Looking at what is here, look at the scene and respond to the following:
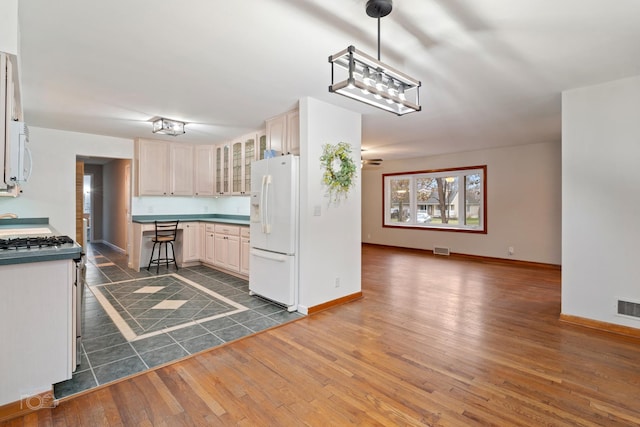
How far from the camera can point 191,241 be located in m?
6.03

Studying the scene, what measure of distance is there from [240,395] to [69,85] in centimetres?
334

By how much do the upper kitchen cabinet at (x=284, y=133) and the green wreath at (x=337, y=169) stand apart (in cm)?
36

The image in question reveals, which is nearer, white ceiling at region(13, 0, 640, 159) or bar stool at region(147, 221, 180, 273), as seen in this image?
white ceiling at region(13, 0, 640, 159)

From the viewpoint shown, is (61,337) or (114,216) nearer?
(61,337)

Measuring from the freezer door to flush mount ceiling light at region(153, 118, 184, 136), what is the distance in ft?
6.83

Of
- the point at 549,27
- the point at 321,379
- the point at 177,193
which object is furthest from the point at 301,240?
the point at 177,193

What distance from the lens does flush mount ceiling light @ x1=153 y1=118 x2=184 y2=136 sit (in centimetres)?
443

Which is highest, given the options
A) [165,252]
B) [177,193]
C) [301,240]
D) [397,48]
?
[397,48]

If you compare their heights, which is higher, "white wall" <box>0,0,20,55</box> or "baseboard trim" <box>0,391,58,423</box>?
"white wall" <box>0,0,20,55</box>

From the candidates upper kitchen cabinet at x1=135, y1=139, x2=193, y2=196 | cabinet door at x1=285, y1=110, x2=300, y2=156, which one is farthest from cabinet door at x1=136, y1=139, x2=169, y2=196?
cabinet door at x1=285, y1=110, x2=300, y2=156

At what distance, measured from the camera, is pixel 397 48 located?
2406mm

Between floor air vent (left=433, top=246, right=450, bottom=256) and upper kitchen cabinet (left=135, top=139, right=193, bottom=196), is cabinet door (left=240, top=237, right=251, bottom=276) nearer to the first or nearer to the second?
upper kitchen cabinet (left=135, top=139, right=193, bottom=196)

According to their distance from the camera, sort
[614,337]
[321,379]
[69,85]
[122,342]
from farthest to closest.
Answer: [69,85] < [614,337] < [122,342] < [321,379]

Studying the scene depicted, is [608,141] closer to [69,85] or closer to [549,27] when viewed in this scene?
[549,27]
